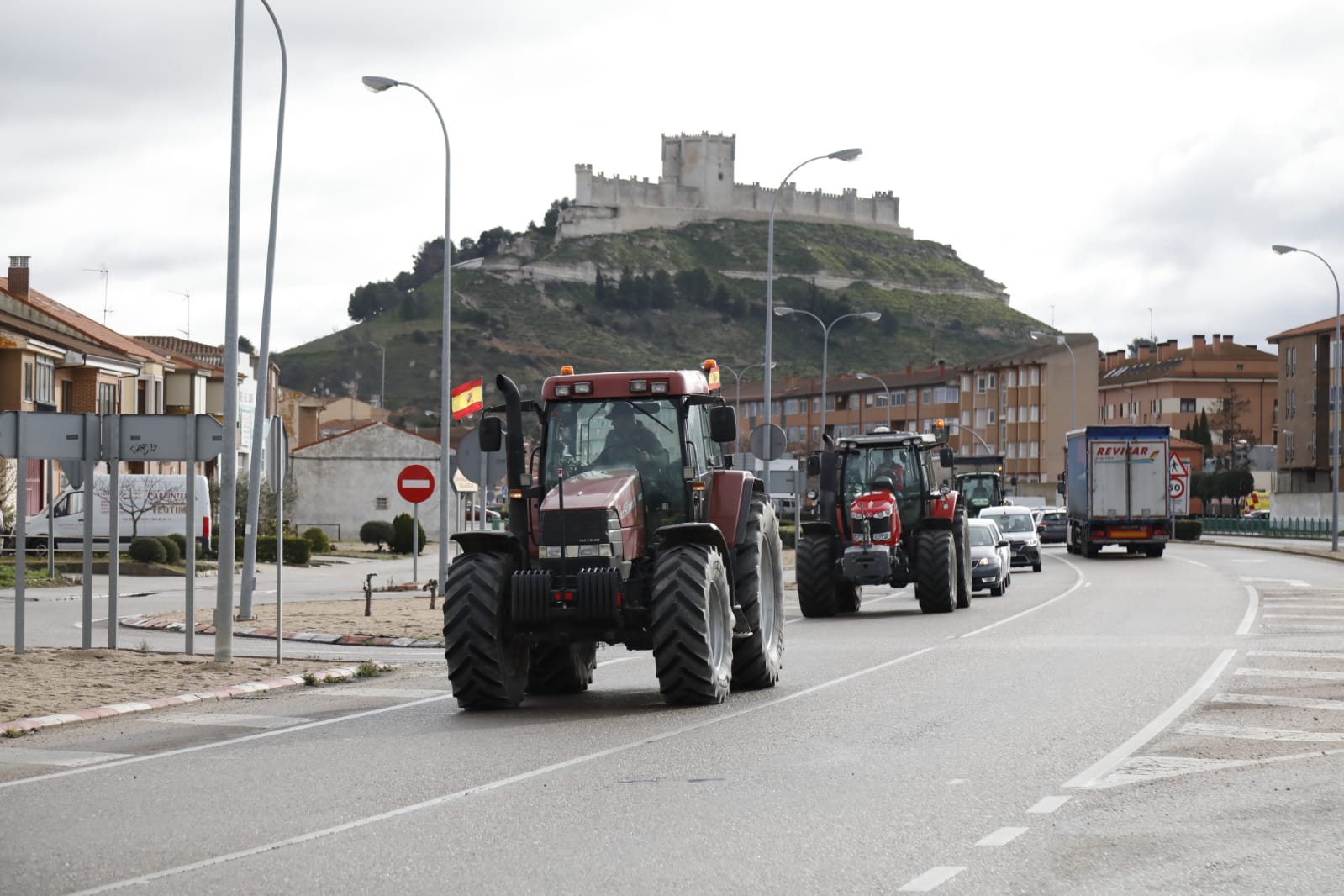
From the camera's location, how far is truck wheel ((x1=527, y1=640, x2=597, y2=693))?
1555 centimetres

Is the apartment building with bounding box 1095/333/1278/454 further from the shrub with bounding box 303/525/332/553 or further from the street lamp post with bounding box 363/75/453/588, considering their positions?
the street lamp post with bounding box 363/75/453/588

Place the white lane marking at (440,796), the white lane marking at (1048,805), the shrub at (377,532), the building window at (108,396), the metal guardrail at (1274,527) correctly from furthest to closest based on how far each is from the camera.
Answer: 1. the metal guardrail at (1274,527)
2. the shrub at (377,532)
3. the building window at (108,396)
4. the white lane marking at (1048,805)
5. the white lane marking at (440,796)

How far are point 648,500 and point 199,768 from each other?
4853 millimetres

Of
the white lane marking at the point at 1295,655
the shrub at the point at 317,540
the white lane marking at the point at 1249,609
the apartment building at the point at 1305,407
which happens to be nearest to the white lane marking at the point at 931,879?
the white lane marking at the point at 1295,655

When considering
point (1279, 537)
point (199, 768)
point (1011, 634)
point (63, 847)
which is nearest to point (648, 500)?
point (199, 768)

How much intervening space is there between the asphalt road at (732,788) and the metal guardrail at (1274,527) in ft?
203

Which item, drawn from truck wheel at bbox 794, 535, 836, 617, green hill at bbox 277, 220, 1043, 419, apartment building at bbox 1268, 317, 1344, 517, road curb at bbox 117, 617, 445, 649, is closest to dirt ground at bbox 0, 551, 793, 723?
road curb at bbox 117, 617, 445, 649

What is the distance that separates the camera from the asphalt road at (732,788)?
755 centimetres

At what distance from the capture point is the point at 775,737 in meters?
12.2

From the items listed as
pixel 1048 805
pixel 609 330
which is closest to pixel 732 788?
pixel 1048 805

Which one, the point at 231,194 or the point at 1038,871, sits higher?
the point at 231,194

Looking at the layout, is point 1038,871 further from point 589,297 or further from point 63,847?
point 589,297

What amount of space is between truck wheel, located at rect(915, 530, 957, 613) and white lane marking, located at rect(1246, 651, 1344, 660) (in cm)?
899

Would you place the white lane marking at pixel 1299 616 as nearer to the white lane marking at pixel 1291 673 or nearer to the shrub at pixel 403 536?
the white lane marking at pixel 1291 673
